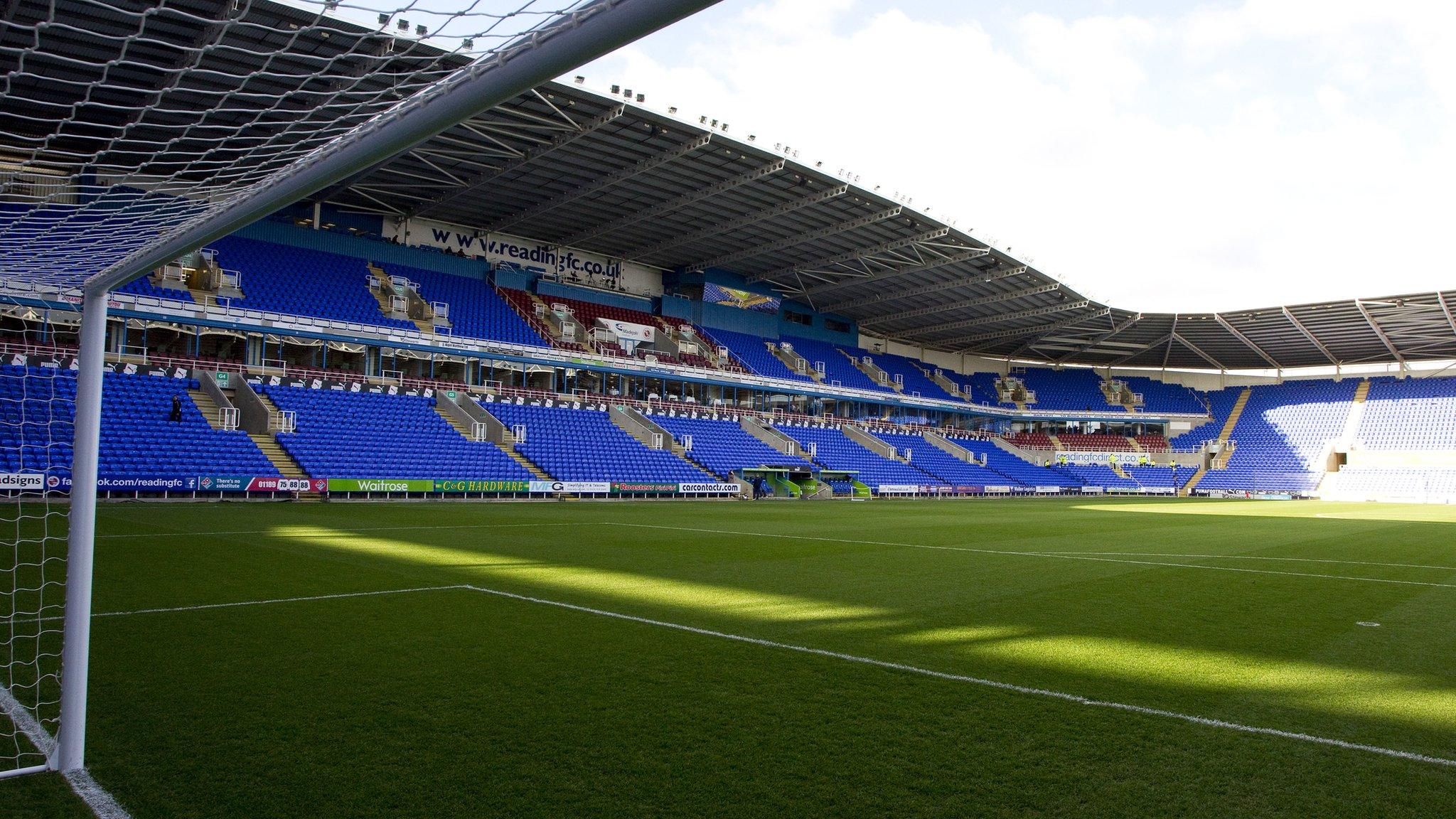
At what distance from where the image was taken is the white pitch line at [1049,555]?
12.2m

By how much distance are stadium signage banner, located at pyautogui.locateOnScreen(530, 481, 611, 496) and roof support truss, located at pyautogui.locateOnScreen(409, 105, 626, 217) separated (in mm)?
11941

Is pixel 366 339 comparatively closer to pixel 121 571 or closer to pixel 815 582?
pixel 121 571

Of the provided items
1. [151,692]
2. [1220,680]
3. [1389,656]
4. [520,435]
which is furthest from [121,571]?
[520,435]

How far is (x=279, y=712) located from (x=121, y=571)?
23.3ft

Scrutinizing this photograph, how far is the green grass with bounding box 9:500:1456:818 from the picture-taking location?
3926 millimetres

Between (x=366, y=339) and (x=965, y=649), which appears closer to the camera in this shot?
(x=965, y=649)

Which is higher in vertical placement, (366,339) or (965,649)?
(366,339)

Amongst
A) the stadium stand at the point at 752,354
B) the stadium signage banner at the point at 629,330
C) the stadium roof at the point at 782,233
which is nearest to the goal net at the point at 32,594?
the stadium roof at the point at 782,233

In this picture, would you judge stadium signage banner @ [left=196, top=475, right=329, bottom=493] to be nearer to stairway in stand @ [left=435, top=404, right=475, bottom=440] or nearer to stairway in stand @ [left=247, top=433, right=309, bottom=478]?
stairway in stand @ [left=247, top=433, right=309, bottom=478]

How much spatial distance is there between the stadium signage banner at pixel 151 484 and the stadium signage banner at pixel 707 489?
17388 mm

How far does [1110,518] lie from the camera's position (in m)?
27.6

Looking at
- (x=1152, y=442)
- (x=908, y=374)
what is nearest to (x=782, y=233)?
(x=908, y=374)

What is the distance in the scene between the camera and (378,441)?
2981 cm

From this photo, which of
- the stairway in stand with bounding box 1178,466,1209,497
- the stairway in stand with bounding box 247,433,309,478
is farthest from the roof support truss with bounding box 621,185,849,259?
the stairway in stand with bounding box 1178,466,1209,497
